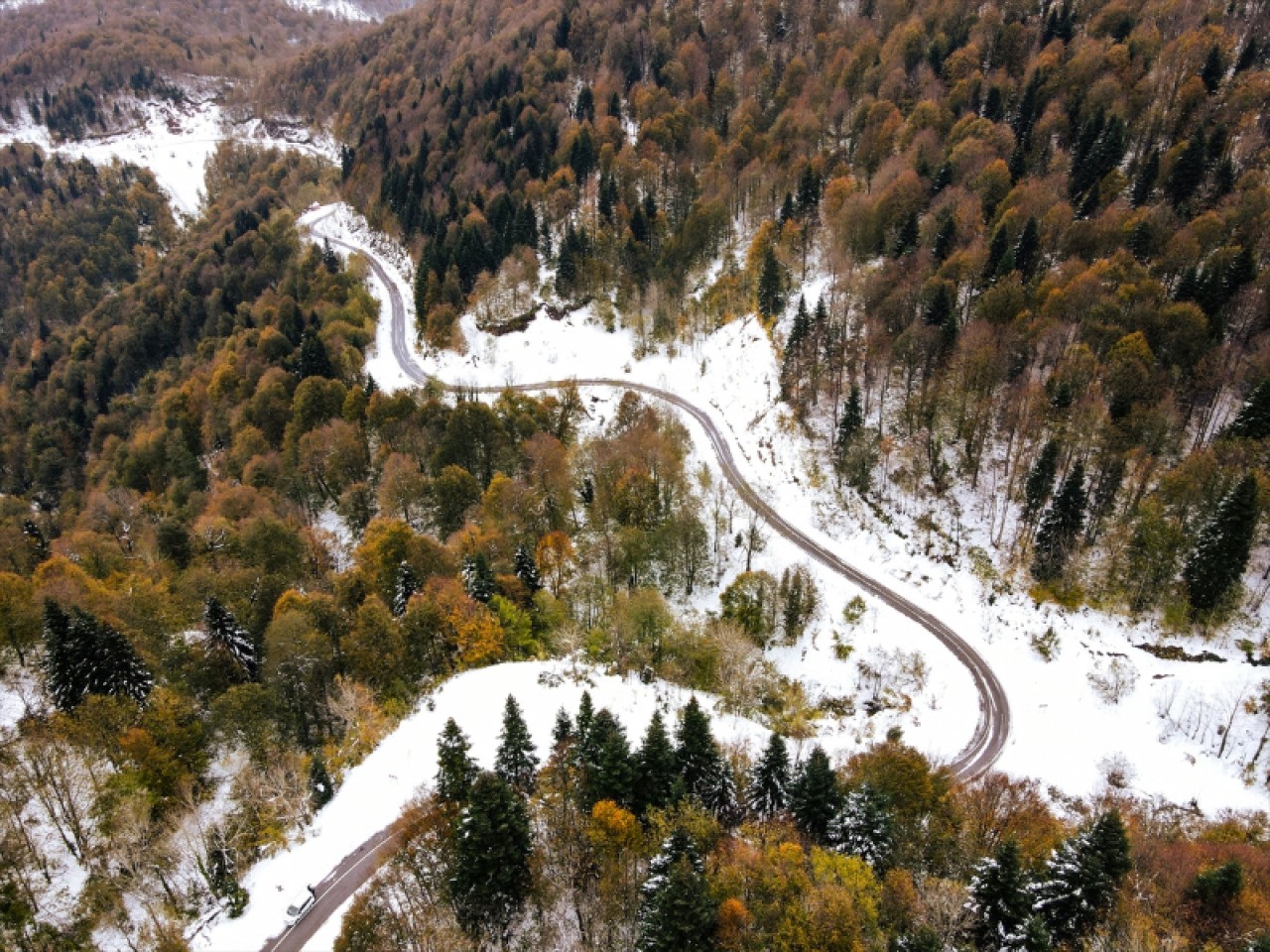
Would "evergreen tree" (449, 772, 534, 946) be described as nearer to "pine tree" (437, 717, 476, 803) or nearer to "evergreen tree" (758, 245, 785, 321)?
"pine tree" (437, 717, 476, 803)

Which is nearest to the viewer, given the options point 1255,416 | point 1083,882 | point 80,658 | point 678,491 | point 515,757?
point 1083,882

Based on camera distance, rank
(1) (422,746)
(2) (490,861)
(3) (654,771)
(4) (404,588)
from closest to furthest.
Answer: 1. (2) (490,861)
2. (3) (654,771)
3. (1) (422,746)
4. (4) (404,588)

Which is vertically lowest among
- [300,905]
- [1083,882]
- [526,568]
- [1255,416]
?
[526,568]

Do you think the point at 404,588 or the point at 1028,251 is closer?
the point at 404,588

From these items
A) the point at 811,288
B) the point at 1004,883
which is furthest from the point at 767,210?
the point at 1004,883

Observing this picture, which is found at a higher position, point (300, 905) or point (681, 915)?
point (681, 915)

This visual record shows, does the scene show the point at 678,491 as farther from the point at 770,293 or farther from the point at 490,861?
the point at 490,861

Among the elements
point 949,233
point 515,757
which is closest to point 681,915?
point 515,757
